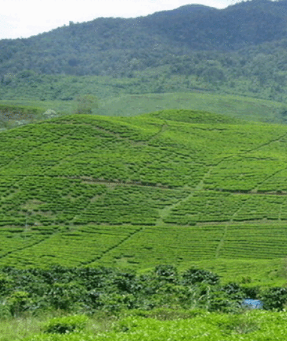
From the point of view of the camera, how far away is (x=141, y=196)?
9819 centimetres

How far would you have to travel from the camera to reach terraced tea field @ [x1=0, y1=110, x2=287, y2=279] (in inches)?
2913

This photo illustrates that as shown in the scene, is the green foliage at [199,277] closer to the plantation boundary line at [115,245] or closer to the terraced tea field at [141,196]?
the terraced tea field at [141,196]

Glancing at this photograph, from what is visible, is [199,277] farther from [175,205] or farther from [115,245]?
[175,205]

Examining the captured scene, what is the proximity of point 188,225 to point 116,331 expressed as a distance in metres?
66.3

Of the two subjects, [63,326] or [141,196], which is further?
[141,196]

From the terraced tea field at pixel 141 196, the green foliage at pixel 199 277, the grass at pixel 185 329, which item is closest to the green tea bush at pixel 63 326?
the grass at pixel 185 329

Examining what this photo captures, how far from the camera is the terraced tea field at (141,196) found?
74000 mm

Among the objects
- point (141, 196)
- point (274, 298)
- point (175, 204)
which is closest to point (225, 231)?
point (175, 204)

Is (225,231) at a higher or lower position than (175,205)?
lower

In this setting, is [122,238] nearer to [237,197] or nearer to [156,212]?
[156,212]

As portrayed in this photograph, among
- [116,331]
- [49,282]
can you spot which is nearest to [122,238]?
[49,282]

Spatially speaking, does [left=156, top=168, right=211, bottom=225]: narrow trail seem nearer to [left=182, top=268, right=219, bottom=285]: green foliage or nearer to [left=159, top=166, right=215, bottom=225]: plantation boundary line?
[left=159, top=166, right=215, bottom=225]: plantation boundary line

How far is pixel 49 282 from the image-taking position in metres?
41.0

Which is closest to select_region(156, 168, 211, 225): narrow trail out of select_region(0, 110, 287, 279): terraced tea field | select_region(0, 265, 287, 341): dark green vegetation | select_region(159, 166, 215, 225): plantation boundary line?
select_region(159, 166, 215, 225): plantation boundary line
